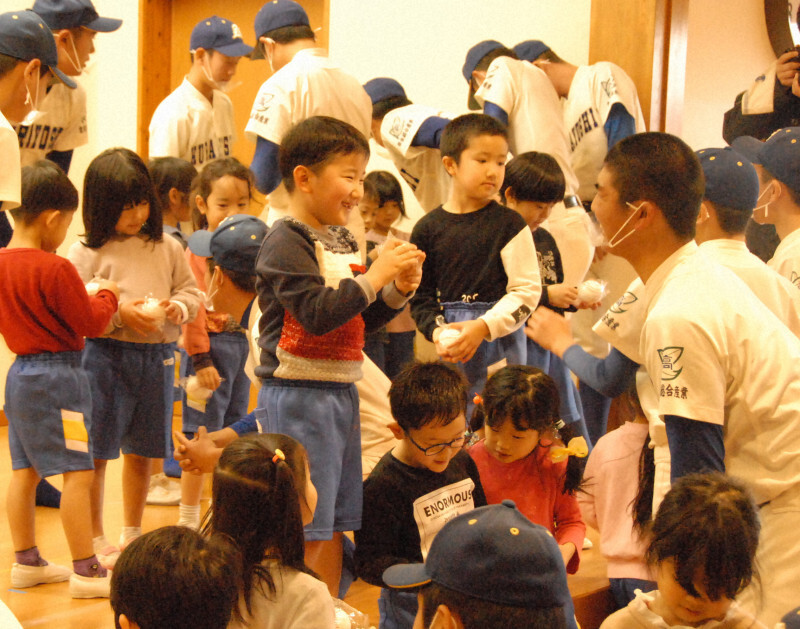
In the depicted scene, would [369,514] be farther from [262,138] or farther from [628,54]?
[628,54]

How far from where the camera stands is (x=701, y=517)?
161cm

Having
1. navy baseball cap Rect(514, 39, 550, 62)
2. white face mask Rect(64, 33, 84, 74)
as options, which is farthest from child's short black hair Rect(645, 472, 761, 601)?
white face mask Rect(64, 33, 84, 74)

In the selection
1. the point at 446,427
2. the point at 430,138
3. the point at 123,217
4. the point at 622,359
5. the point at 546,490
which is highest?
the point at 430,138

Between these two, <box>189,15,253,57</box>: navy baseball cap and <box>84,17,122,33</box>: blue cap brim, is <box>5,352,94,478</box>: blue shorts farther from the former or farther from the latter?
<box>189,15,253,57</box>: navy baseball cap

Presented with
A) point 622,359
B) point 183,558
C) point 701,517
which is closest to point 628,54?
point 622,359

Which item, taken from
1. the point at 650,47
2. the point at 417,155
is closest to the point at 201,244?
the point at 417,155

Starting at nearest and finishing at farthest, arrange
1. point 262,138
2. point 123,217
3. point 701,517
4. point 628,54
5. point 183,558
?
point 183,558 → point 701,517 → point 123,217 → point 262,138 → point 628,54

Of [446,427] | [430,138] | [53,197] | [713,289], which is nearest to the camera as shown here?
[713,289]

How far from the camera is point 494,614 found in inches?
53.5

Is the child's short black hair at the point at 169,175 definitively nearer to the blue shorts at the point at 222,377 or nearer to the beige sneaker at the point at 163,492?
the blue shorts at the point at 222,377

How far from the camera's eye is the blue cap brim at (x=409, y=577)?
4.89 feet

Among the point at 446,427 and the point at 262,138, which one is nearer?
the point at 446,427

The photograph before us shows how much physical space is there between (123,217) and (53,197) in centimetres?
30

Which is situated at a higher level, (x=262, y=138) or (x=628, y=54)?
(x=628, y=54)
